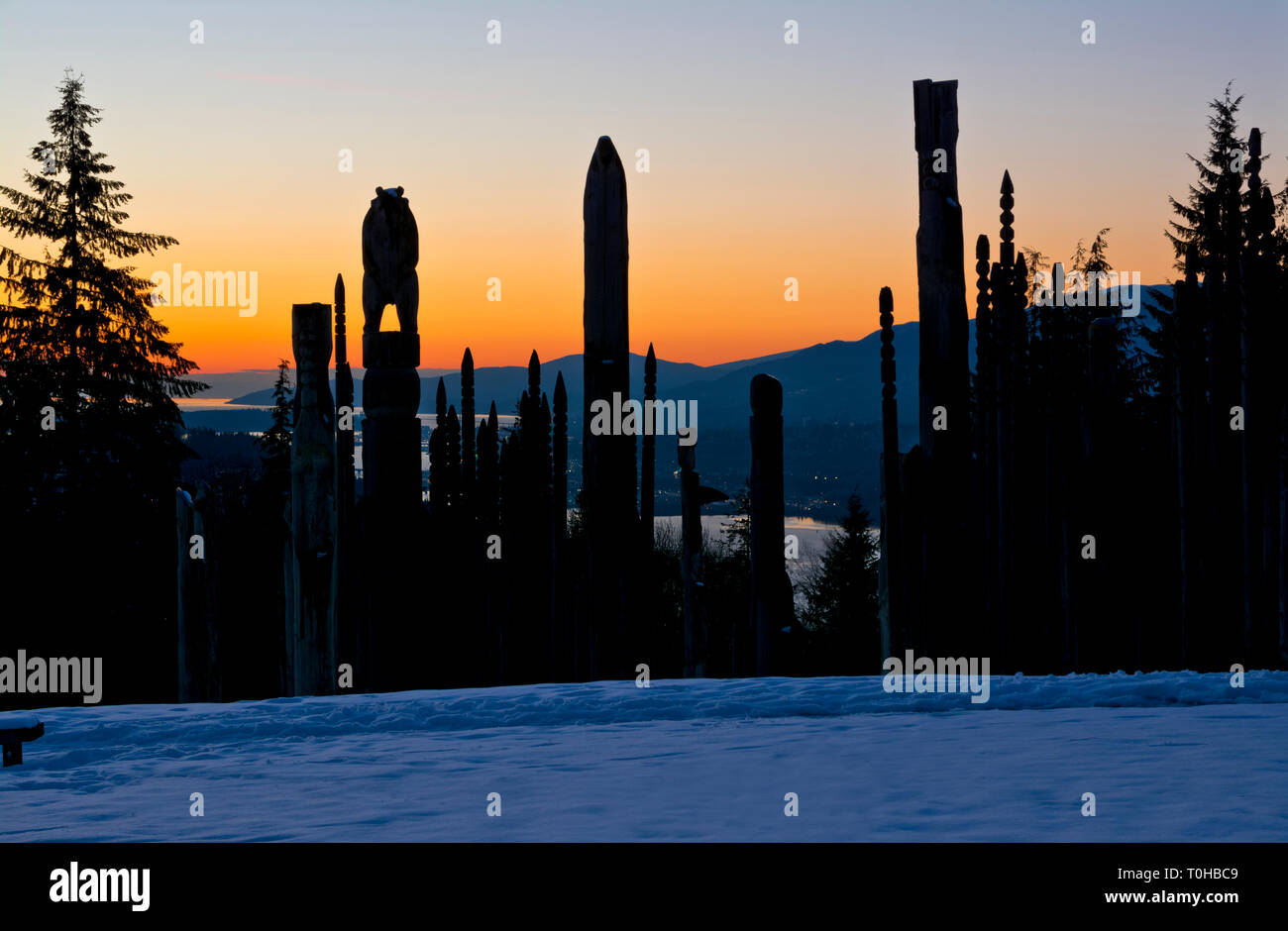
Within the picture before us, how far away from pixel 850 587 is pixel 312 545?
34678 mm

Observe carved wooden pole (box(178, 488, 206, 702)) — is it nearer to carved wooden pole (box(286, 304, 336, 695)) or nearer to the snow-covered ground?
carved wooden pole (box(286, 304, 336, 695))

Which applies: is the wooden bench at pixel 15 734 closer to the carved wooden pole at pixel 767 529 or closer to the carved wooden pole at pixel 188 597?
the carved wooden pole at pixel 188 597

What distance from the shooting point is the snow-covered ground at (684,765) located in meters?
2.62

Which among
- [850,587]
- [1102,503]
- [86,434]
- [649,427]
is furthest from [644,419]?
[850,587]

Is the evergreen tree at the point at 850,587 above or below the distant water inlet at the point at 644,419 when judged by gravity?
below

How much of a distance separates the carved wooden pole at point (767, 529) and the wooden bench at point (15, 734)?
8.87 feet

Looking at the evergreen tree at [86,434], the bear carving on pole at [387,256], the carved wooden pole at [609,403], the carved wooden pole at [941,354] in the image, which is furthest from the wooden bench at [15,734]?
the evergreen tree at [86,434]

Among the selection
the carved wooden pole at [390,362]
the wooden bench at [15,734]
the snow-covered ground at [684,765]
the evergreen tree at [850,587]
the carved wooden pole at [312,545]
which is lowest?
the evergreen tree at [850,587]

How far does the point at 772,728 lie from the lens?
3.73 m

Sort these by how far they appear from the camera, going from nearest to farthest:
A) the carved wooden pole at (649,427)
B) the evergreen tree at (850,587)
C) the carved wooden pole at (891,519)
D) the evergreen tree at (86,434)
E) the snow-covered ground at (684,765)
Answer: the snow-covered ground at (684,765) → the carved wooden pole at (891,519) → the carved wooden pole at (649,427) → the evergreen tree at (86,434) → the evergreen tree at (850,587)

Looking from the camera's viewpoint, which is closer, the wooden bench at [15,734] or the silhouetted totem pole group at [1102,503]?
the wooden bench at [15,734]

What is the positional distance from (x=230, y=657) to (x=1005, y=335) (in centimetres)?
357
